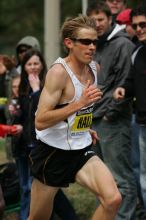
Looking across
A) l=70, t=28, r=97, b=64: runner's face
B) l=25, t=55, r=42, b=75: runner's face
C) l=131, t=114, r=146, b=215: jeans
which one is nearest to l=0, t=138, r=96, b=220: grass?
l=131, t=114, r=146, b=215: jeans

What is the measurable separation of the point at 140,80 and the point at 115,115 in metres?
0.42

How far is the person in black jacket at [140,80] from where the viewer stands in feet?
27.4

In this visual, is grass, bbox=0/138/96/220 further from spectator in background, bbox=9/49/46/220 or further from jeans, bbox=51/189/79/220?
jeans, bbox=51/189/79/220

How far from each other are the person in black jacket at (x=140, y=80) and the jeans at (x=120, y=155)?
24 cm

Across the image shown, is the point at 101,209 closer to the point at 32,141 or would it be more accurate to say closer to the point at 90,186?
the point at 90,186

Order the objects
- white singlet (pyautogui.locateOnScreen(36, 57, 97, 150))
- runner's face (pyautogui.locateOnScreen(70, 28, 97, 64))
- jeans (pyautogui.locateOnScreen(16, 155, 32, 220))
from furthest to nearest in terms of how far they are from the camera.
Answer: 1. jeans (pyautogui.locateOnScreen(16, 155, 32, 220))
2. runner's face (pyautogui.locateOnScreen(70, 28, 97, 64))
3. white singlet (pyautogui.locateOnScreen(36, 57, 97, 150))

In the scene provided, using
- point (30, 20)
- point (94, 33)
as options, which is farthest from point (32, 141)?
point (30, 20)

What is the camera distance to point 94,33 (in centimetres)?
743

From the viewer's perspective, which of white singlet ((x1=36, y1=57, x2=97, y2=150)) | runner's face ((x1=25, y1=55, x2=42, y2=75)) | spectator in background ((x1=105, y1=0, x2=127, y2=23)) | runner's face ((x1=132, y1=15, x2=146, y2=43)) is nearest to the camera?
white singlet ((x1=36, y1=57, x2=97, y2=150))

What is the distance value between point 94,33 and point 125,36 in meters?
1.38

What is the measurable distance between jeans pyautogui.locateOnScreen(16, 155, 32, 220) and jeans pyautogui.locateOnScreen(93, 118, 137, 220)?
816 mm

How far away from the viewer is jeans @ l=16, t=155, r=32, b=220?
8.96 metres

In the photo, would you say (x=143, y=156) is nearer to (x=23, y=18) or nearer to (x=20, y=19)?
(x=20, y=19)

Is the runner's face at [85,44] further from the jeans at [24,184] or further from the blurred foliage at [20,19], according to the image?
the blurred foliage at [20,19]
